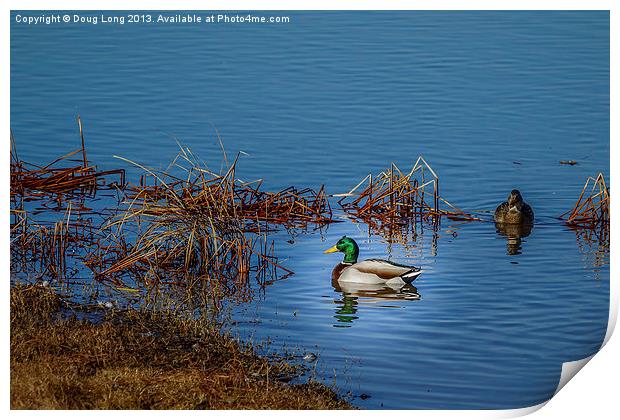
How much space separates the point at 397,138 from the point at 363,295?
2.33m

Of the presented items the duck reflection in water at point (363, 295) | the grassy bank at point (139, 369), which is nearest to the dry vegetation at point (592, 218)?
the duck reflection in water at point (363, 295)

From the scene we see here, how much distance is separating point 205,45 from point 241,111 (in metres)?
1.73

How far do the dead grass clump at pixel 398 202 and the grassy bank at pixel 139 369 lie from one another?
3.82 metres

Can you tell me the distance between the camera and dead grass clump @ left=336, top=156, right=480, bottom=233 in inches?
561

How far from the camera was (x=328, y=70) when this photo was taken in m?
13.1

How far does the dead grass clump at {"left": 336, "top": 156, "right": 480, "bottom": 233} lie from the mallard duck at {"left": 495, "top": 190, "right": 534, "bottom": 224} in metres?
0.34

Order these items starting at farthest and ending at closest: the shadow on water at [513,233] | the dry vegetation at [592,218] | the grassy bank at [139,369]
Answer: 1. the shadow on water at [513,233]
2. the dry vegetation at [592,218]
3. the grassy bank at [139,369]

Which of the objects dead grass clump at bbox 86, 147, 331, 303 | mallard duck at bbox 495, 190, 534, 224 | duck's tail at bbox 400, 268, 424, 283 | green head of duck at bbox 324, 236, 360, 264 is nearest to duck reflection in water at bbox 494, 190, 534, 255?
mallard duck at bbox 495, 190, 534, 224

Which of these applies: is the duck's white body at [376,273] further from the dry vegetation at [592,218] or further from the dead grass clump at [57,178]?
the dead grass clump at [57,178]

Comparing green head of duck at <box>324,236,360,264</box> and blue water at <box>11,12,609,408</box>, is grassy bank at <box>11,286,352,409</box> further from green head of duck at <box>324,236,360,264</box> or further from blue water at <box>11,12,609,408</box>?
green head of duck at <box>324,236,360,264</box>

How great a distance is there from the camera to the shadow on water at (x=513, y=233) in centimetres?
1372

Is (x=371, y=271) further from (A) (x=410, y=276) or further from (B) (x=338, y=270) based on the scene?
(A) (x=410, y=276)

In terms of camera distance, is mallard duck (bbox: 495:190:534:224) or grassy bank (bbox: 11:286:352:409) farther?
mallard duck (bbox: 495:190:534:224)

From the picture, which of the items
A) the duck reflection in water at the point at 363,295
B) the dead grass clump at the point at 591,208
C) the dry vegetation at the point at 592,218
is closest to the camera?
the duck reflection in water at the point at 363,295
